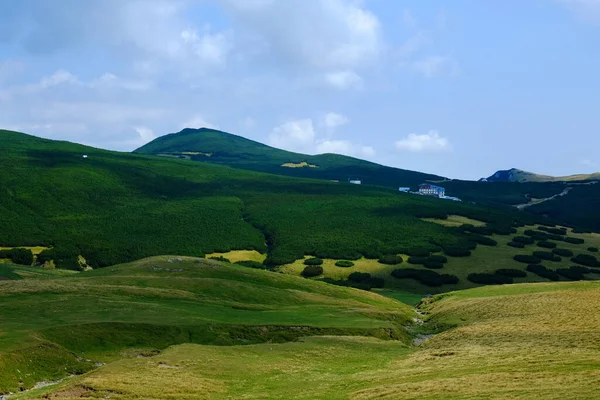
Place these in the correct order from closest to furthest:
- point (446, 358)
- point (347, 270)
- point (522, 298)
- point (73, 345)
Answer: point (446, 358), point (73, 345), point (522, 298), point (347, 270)

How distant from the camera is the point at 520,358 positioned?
42438 millimetres

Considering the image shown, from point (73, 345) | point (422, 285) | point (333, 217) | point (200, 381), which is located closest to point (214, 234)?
point (333, 217)

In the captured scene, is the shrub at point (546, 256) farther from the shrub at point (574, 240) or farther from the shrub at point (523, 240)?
the shrub at point (574, 240)

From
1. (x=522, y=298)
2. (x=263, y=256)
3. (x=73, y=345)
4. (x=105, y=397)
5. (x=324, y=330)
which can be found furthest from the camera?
(x=263, y=256)

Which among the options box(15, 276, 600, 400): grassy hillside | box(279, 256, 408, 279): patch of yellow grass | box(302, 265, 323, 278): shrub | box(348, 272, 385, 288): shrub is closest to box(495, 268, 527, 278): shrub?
box(279, 256, 408, 279): patch of yellow grass

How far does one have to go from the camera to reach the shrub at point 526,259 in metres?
145

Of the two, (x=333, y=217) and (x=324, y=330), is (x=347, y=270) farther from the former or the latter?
(x=324, y=330)

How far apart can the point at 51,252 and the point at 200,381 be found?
371ft

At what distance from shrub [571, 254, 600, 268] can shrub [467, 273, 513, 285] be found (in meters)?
30.9

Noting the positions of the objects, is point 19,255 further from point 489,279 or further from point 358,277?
point 489,279

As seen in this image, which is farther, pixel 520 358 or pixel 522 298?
pixel 522 298

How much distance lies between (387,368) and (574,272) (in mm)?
109476

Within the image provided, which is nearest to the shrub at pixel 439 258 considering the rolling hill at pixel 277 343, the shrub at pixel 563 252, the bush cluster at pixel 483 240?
the bush cluster at pixel 483 240

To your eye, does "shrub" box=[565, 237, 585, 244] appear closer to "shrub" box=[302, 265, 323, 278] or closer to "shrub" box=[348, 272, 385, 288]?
"shrub" box=[348, 272, 385, 288]
